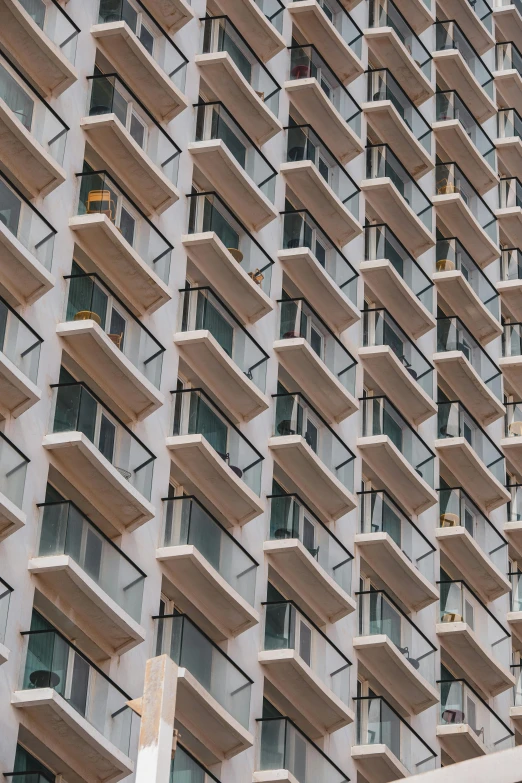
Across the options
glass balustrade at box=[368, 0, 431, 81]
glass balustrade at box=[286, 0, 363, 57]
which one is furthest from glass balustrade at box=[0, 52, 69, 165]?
glass balustrade at box=[368, 0, 431, 81]

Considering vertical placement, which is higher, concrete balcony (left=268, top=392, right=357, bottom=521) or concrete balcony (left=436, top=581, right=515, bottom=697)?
concrete balcony (left=268, top=392, right=357, bottom=521)

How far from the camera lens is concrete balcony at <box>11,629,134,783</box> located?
30.2 metres

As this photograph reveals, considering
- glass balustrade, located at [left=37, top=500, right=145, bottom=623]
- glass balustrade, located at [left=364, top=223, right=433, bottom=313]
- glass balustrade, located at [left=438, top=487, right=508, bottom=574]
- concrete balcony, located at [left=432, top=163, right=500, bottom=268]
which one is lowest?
glass balustrade, located at [left=37, top=500, right=145, bottom=623]

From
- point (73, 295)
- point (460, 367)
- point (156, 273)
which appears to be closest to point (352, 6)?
point (460, 367)

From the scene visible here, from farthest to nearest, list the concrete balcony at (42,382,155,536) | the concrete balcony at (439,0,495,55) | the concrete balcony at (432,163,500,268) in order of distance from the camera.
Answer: the concrete balcony at (439,0,495,55), the concrete balcony at (432,163,500,268), the concrete balcony at (42,382,155,536)

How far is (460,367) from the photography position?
49156mm

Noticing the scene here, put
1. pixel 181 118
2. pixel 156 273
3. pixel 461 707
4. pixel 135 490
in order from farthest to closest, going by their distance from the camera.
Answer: pixel 461 707, pixel 181 118, pixel 156 273, pixel 135 490

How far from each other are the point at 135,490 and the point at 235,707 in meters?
4.70

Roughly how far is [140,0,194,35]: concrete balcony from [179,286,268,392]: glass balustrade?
21.4 feet

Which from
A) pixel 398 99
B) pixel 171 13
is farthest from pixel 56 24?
A: pixel 398 99

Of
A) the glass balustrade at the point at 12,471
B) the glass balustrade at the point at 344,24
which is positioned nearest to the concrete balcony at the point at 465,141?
the glass balustrade at the point at 344,24

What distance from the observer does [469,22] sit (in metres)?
57.7

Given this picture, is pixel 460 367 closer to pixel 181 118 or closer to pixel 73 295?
pixel 181 118

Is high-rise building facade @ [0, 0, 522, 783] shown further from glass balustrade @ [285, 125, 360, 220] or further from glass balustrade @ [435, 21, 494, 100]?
glass balustrade @ [435, 21, 494, 100]
